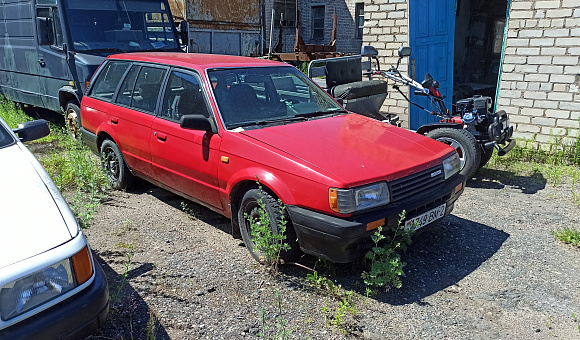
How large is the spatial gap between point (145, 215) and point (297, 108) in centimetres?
199

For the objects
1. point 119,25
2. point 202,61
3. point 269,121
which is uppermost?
point 119,25

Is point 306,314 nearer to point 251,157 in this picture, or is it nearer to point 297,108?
point 251,157

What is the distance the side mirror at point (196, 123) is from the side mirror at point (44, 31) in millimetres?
4846

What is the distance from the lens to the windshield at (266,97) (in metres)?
3.96

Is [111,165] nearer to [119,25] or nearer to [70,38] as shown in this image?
[70,38]

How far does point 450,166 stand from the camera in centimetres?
383

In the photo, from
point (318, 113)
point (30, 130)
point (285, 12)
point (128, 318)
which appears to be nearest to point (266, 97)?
point (318, 113)

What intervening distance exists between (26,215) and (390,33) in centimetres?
707

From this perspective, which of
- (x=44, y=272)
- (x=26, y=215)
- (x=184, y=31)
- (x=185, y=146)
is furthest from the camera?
(x=184, y=31)

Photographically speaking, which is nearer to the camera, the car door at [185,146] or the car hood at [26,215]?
the car hood at [26,215]

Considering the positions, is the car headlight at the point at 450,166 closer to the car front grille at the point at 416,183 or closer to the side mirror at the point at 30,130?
the car front grille at the point at 416,183

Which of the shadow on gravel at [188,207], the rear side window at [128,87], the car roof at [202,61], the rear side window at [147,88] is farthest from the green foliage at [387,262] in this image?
the rear side window at [128,87]

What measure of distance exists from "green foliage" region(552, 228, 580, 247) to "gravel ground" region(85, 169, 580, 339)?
8 cm

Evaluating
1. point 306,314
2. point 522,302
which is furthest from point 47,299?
point 522,302
